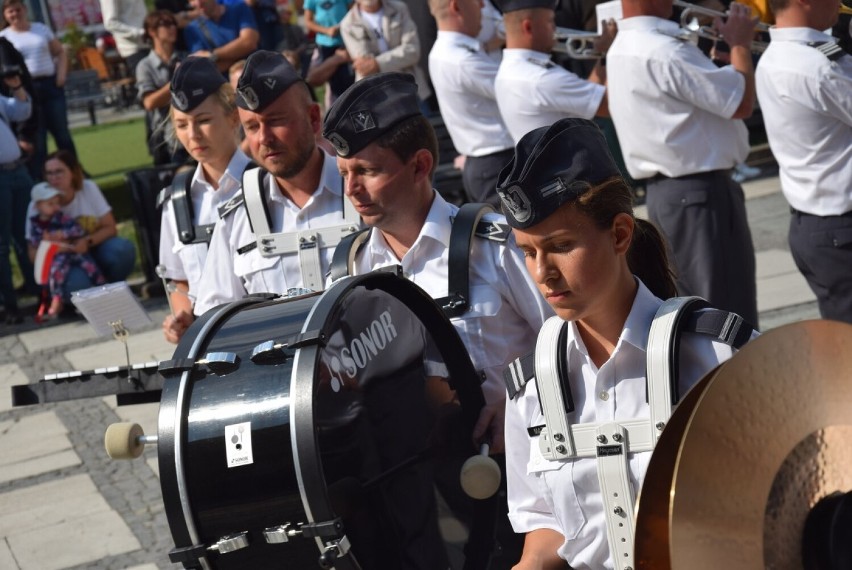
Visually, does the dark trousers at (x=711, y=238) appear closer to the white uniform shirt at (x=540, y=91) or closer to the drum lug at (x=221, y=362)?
the white uniform shirt at (x=540, y=91)

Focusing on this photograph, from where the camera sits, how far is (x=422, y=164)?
346cm

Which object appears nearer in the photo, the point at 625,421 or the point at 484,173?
the point at 625,421

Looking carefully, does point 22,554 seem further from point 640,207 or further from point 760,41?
point 640,207

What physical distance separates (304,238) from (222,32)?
282 inches

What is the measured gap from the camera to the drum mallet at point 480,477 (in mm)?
2795

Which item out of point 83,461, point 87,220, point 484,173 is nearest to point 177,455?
point 83,461

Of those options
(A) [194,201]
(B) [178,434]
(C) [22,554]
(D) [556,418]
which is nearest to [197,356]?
(B) [178,434]

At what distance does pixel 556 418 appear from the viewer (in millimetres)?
2318

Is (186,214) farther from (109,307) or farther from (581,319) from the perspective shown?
(581,319)

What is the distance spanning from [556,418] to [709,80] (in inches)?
120

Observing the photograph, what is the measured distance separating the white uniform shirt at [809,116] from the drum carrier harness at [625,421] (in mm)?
2536

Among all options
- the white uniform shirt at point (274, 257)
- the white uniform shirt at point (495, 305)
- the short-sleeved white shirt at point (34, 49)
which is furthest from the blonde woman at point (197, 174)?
the short-sleeved white shirt at point (34, 49)

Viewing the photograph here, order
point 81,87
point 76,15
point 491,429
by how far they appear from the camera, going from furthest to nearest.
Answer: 1. point 76,15
2. point 81,87
3. point 491,429

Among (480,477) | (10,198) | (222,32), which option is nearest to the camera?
(480,477)
